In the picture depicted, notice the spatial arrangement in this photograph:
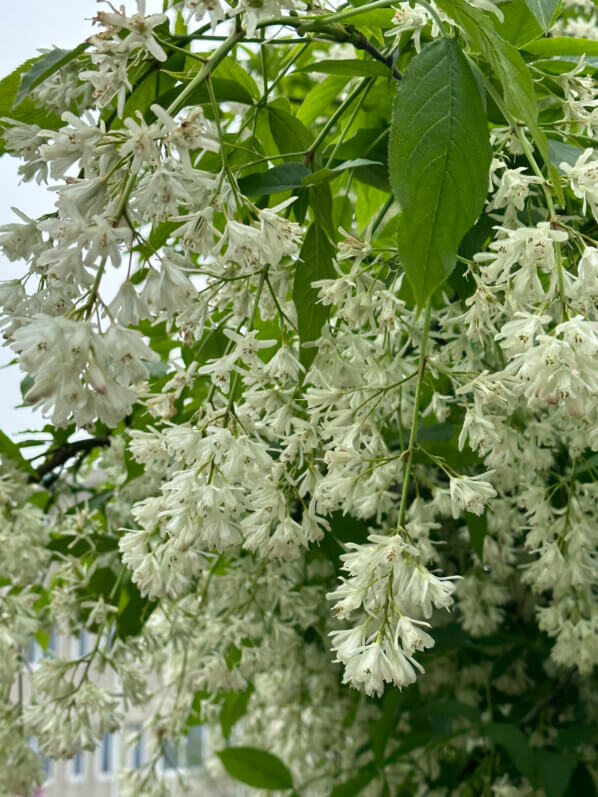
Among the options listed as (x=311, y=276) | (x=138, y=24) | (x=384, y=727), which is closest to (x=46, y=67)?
(x=138, y=24)

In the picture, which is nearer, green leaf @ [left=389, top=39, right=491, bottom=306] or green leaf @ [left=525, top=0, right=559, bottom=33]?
green leaf @ [left=389, top=39, right=491, bottom=306]

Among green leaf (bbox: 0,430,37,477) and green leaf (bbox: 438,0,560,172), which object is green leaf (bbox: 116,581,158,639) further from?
green leaf (bbox: 438,0,560,172)

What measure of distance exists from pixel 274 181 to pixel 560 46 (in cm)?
25

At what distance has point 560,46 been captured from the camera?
0.65 metres

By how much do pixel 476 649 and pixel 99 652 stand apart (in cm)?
50

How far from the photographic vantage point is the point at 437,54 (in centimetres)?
44

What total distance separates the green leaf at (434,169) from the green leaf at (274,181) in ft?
0.39

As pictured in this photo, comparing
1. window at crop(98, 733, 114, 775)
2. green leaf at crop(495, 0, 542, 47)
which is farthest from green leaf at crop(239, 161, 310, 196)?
window at crop(98, 733, 114, 775)

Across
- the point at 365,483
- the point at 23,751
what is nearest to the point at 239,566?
the point at 23,751

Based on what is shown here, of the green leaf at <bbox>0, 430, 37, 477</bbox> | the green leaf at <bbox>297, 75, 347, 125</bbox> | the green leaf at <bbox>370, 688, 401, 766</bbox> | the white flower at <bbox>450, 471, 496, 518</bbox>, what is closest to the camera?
the white flower at <bbox>450, 471, 496, 518</bbox>

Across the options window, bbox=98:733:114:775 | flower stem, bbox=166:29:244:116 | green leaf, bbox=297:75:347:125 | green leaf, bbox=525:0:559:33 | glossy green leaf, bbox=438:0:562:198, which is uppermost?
flower stem, bbox=166:29:244:116

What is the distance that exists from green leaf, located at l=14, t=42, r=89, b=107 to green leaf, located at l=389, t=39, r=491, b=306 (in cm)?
15

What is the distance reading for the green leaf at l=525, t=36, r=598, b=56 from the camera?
2.12ft

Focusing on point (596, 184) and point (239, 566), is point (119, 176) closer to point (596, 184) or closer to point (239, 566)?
point (596, 184)
